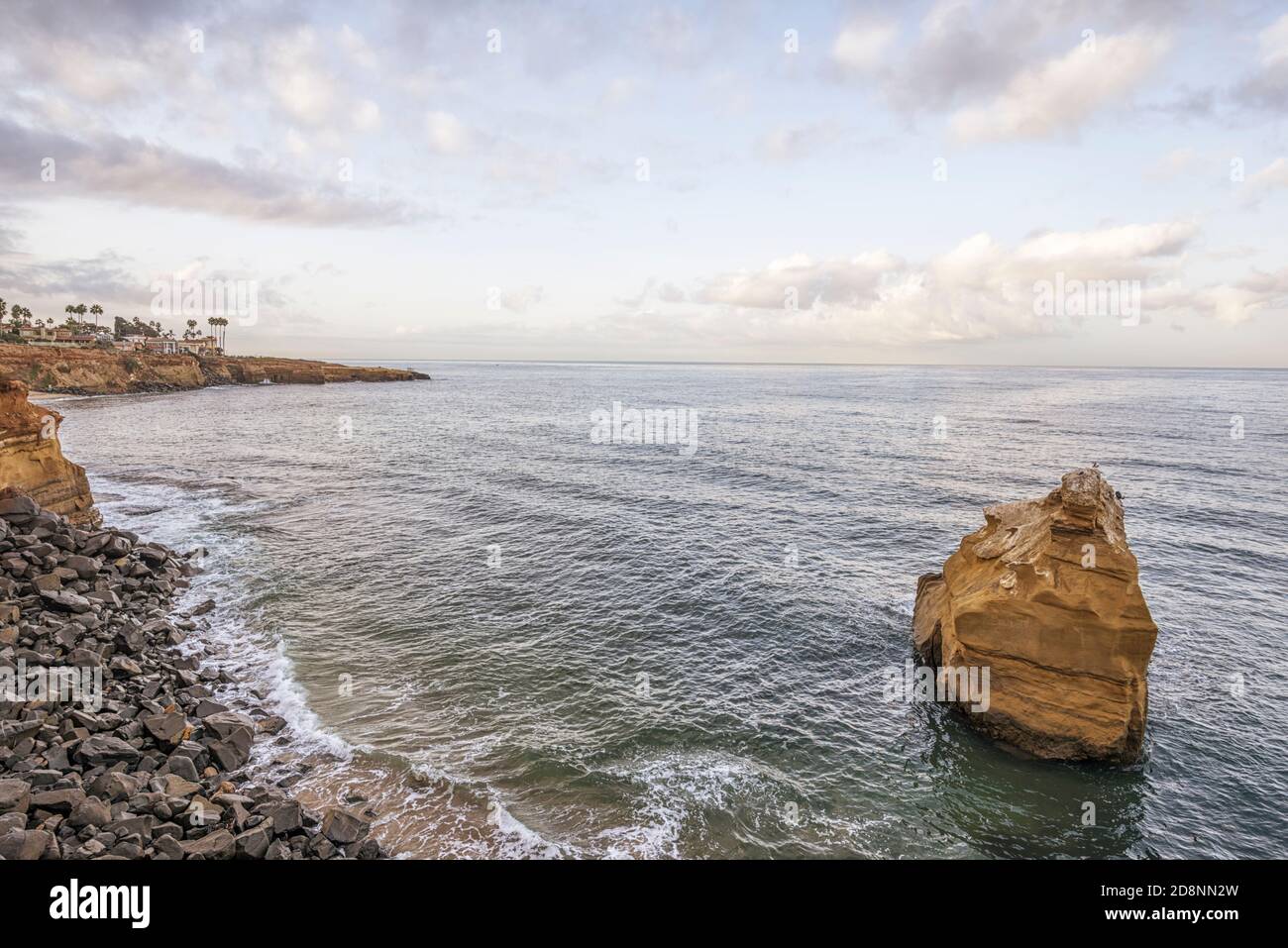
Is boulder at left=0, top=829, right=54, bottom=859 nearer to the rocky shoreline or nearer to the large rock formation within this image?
the rocky shoreline

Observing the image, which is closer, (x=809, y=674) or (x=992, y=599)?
(x=992, y=599)

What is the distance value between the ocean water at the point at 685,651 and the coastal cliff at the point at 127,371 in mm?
73721

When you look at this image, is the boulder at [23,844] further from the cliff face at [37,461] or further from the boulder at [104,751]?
the cliff face at [37,461]

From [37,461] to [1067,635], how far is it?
135 ft

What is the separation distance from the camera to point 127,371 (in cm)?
12219

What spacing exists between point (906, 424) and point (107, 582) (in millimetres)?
85521

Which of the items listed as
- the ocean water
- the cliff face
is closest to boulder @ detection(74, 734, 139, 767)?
the ocean water

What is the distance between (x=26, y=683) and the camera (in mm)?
16469

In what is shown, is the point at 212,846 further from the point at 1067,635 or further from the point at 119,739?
the point at 1067,635

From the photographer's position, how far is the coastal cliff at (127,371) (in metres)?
105

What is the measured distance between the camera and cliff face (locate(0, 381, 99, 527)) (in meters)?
27.3

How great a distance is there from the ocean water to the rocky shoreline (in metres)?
1.33
